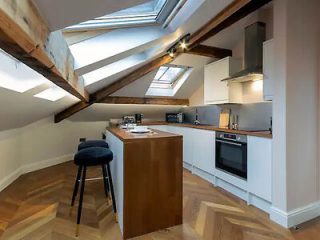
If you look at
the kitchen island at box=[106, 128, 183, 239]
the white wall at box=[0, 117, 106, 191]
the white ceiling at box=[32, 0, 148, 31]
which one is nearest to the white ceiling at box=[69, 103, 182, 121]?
the white wall at box=[0, 117, 106, 191]

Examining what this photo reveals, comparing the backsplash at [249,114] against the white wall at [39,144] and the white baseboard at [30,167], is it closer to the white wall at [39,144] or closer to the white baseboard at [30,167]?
the white wall at [39,144]

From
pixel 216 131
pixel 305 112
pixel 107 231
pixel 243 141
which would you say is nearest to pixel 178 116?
pixel 216 131

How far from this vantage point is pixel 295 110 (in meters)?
2.24

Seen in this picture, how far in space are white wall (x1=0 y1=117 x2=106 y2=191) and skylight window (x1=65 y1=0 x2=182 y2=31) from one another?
269 cm

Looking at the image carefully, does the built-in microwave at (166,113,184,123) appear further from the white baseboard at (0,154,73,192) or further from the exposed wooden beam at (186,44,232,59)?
the white baseboard at (0,154,73,192)

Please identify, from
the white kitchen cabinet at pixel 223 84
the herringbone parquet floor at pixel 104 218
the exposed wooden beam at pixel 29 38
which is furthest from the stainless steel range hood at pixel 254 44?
the exposed wooden beam at pixel 29 38

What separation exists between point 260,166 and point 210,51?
213cm

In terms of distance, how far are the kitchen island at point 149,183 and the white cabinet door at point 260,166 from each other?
1.06 metres

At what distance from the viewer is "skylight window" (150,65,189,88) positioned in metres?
4.59

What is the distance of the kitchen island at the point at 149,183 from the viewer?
202 cm

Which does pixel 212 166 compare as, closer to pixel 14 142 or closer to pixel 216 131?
pixel 216 131

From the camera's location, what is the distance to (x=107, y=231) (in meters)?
A: 2.11

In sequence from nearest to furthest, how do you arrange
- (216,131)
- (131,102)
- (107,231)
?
1. (107,231)
2. (216,131)
3. (131,102)

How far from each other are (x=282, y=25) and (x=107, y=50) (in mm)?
1858
